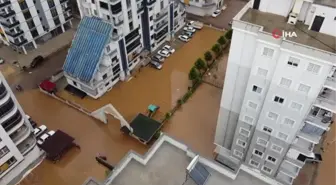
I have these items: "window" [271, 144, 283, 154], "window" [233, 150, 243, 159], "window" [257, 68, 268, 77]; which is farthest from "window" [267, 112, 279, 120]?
"window" [233, 150, 243, 159]

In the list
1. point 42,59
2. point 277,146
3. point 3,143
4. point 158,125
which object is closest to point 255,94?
point 277,146

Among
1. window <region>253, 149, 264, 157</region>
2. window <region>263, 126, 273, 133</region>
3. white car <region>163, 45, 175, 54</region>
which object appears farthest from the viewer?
white car <region>163, 45, 175, 54</region>

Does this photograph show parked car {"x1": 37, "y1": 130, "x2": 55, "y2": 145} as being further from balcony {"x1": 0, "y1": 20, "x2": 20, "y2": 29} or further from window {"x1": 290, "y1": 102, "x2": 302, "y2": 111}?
window {"x1": 290, "y1": 102, "x2": 302, "y2": 111}

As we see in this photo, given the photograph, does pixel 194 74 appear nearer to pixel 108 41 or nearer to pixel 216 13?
pixel 108 41

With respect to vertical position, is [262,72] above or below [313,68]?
below

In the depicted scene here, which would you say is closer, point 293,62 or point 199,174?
point 199,174

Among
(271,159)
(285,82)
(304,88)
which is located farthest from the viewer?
(271,159)

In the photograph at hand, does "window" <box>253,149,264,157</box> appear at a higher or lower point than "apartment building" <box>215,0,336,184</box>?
lower

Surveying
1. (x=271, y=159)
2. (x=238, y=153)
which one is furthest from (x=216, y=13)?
(x=271, y=159)
